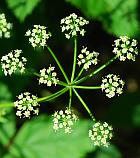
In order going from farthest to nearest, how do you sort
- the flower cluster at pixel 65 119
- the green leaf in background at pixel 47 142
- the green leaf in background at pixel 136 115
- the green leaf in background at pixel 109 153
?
the green leaf in background at pixel 136 115, the green leaf in background at pixel 109 153, the green leaf in background at pixel 47 142, the flower cluster at pixel 65 119

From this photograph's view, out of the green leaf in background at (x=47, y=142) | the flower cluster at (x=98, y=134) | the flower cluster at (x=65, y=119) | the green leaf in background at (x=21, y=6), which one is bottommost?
the flower cluster at (x=98, y=134)

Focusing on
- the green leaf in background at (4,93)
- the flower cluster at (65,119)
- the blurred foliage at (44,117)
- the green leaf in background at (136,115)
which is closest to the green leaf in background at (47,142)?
the blurred foliage at (44,117)

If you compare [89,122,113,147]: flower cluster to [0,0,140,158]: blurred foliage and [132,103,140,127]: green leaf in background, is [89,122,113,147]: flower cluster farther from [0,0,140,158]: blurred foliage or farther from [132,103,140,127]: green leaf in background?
[132,103,140,127]: green leaf in background

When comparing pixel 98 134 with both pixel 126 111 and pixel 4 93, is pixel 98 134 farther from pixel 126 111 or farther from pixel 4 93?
pixel 126 111

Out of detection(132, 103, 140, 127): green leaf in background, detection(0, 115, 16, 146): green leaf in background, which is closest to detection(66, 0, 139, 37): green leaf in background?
detection(132, 103, 140, 127): green leaf in background

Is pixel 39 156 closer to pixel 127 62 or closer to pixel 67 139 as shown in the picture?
pixel 67 139

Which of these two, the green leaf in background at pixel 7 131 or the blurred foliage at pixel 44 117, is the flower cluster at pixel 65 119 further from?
the green leaf in background at pixel 7 131
